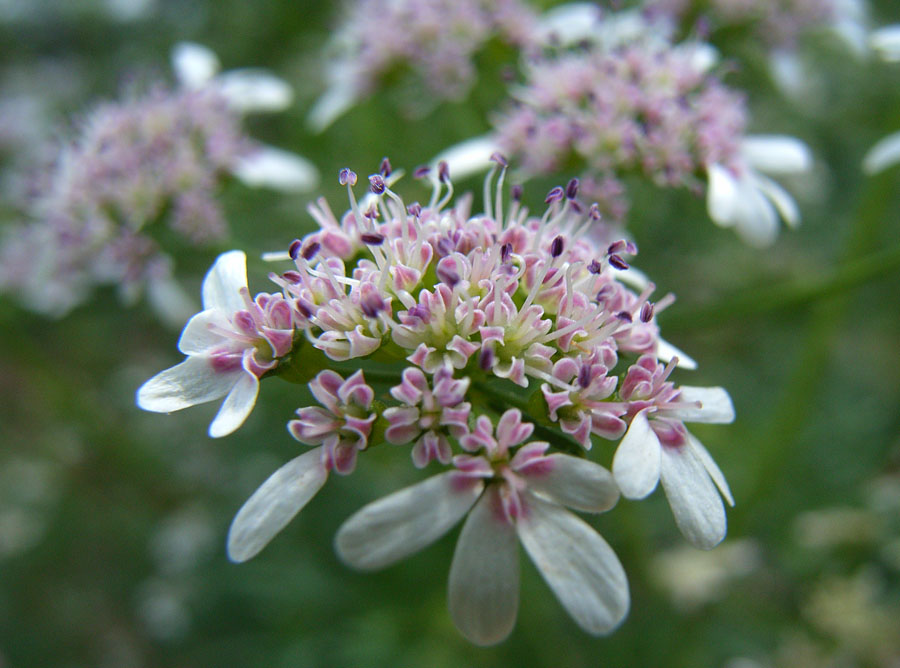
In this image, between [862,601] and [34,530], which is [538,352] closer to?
[862,601]

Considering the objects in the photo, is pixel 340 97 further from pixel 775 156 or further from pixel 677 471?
pixel 677 471

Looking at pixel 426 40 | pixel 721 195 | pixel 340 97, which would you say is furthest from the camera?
pixel 340 97

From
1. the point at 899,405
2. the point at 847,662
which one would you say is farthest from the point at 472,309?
the point at 899,405

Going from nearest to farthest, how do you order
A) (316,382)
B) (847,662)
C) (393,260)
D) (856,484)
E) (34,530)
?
(316,382)
(393,260)
(847,662)
(856,484)
(34,530)

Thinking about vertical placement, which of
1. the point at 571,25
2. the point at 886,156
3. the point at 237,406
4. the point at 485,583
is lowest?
the point at 886,156

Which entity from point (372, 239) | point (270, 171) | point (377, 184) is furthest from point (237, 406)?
point (270, 171)

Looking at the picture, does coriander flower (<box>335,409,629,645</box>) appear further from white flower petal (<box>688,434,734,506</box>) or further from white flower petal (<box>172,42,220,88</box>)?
white flower petal (<box>172,42,220,88</box>)
